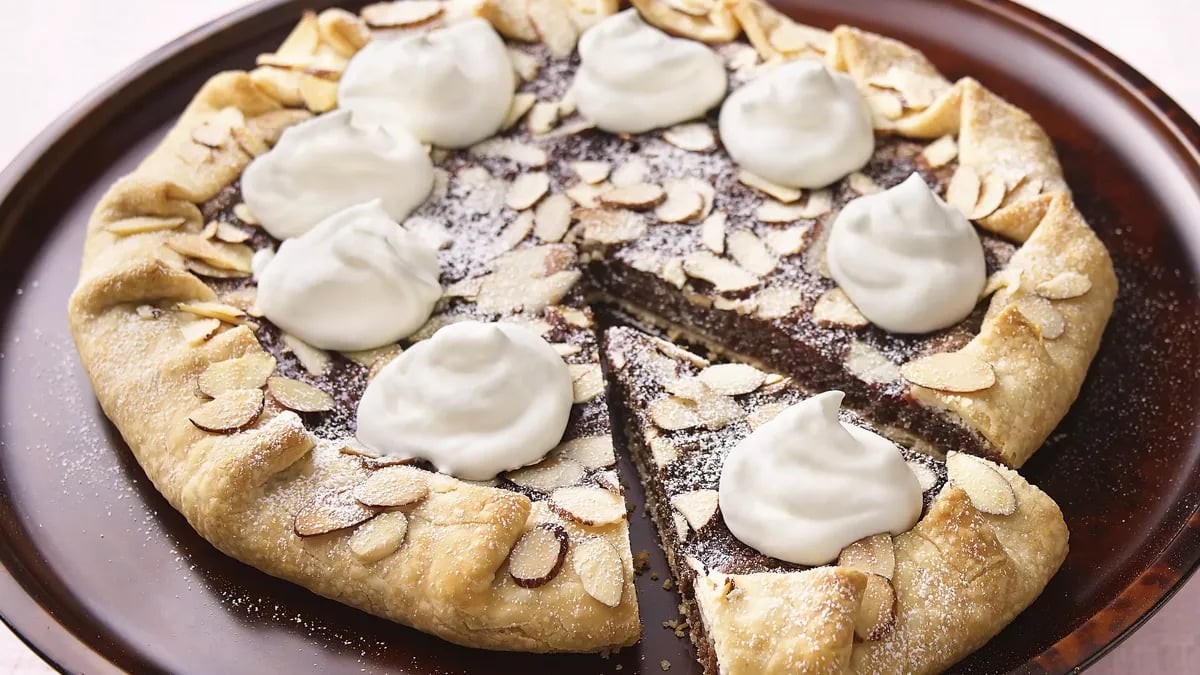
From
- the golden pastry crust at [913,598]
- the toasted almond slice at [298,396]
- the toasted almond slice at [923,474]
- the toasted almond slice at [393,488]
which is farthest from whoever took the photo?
the toasted almond slice at [298,396]

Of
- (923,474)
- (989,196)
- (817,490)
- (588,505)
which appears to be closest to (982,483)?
(923,474)

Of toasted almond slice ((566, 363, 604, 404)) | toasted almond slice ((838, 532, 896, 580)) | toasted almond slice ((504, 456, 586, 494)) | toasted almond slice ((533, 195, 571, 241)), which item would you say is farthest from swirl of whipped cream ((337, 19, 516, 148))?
toasted almond slice ((838, 532, 896, 580))

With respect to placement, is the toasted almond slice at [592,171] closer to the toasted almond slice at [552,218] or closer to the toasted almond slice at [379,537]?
the toasted almond slice at [552,218]

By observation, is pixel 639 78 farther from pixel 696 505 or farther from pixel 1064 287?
pixel 696 505

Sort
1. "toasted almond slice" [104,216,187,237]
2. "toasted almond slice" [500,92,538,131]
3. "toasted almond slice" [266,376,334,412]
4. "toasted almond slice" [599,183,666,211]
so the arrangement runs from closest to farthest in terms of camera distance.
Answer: "toasted almond slice" [266,376,334,412]
"toasted almond slice" [104,216,187,237]
"toasted almond slice" [599,183,666,211]
"toasted almond slice" [500,92,538,131]

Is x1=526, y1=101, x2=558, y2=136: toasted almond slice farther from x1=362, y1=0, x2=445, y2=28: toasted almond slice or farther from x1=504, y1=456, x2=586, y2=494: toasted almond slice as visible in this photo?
x1=504, y1=456, x2=586, y2=494: toasted almond slice

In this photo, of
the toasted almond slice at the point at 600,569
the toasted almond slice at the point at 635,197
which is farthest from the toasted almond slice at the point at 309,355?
the toasted almond slice at the point at 635,197
